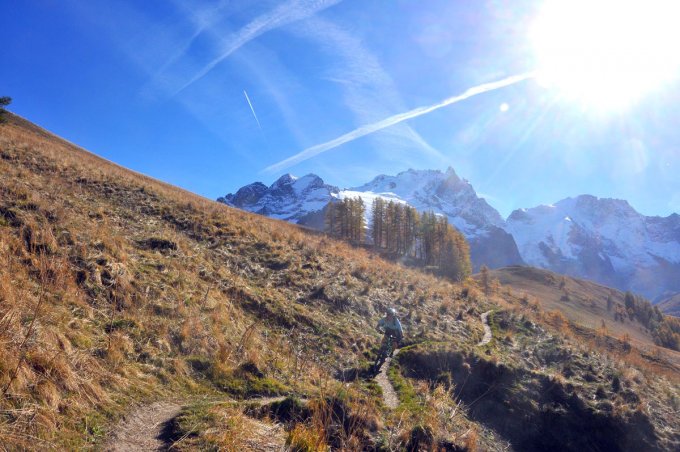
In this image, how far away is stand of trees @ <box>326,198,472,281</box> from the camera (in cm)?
8300

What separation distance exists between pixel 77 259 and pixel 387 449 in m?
9.62

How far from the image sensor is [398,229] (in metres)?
89.7

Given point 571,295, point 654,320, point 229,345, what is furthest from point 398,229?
point 229,345

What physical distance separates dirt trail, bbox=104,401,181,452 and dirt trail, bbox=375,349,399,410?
220 inches

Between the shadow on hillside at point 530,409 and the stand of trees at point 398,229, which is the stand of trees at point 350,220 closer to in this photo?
the stand of trees at point 398,229

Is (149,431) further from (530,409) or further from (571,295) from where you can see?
(571,295)

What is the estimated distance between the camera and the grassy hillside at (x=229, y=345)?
592 cm

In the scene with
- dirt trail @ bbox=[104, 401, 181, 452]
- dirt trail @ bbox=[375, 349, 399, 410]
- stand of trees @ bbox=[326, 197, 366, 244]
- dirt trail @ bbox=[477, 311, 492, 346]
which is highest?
stand of trees @ bbox=[326, 197, 366, 244]

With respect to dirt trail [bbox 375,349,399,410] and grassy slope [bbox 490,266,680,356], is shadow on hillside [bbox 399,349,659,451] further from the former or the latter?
grassy slope [bbox 490,266,680,356]

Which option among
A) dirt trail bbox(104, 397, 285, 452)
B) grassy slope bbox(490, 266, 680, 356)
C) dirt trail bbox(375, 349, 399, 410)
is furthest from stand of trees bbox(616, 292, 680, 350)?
dirt trail bbox(104, 397, 285, 452)

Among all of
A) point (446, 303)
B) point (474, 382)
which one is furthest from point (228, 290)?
point (446, 303)

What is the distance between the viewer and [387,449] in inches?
277

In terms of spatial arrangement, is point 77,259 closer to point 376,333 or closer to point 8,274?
point 8,274

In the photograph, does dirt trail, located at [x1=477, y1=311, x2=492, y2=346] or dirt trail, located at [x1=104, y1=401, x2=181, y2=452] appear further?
dirt trail, located at [x1=477, y1=311, x2=492, y2=346]
